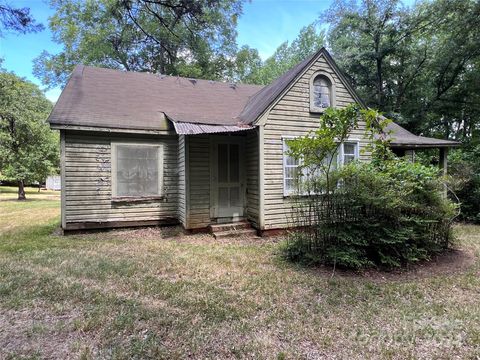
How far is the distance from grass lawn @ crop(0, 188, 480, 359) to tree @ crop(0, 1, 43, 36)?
3831 mm

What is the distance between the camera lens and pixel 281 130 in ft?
25.2

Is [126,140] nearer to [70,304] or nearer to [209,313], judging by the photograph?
[70,304]

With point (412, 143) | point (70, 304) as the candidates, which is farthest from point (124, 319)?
point (412, 143)

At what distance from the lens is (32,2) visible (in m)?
4.77

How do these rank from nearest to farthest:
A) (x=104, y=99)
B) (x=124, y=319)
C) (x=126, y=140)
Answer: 1. (x=124, y=319)
2. (x=126, y=140)
3. (x=104, y=99)

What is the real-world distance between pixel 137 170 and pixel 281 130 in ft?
13.4

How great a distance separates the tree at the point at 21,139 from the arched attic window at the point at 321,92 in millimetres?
16901

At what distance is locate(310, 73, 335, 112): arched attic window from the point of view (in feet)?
26.3

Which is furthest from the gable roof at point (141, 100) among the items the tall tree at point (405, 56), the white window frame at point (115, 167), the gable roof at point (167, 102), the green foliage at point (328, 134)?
the tall tree at point (405, 56)

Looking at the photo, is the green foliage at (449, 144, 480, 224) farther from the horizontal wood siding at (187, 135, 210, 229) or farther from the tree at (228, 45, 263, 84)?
the tree at (228, 45, 263, 84)

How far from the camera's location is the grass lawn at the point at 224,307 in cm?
267

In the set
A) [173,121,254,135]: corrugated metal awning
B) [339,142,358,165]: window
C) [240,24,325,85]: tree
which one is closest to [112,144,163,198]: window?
[173,121,254,135]: corrugated metal awning

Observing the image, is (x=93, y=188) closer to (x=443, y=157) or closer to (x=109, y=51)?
(x=443, y=157)

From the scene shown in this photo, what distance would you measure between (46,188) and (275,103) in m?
31.8
